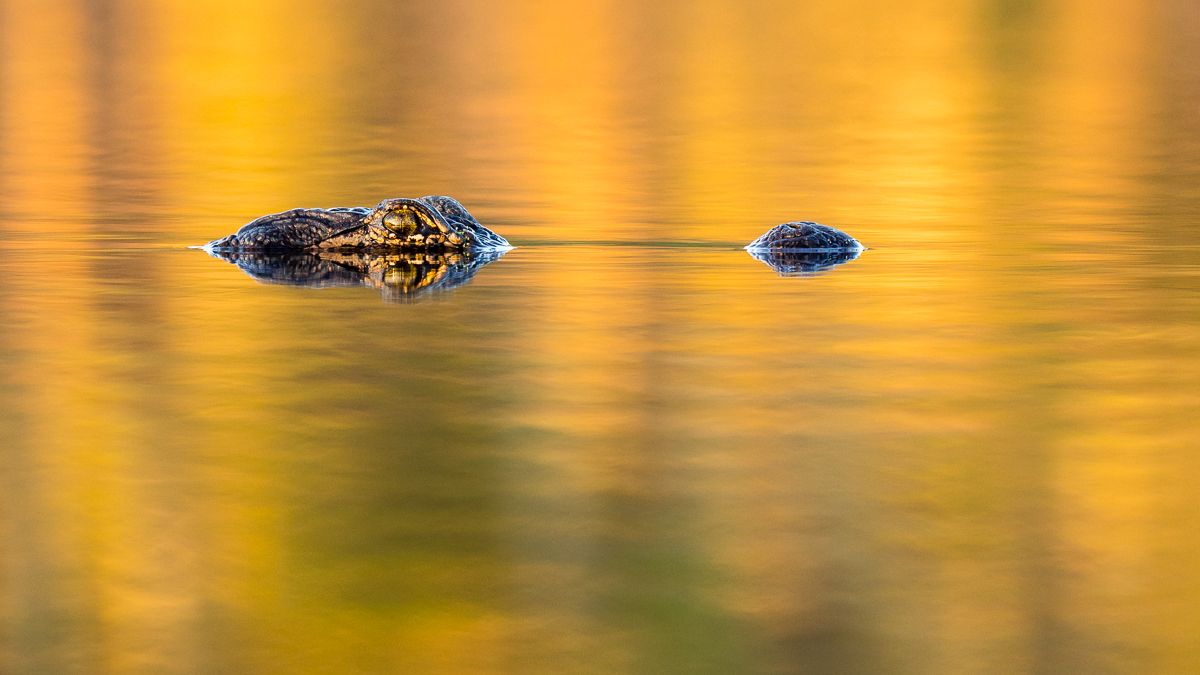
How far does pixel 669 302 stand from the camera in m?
13.1

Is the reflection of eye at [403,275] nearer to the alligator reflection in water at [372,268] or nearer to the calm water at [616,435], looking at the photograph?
the alligator reflection in water at [372,268]

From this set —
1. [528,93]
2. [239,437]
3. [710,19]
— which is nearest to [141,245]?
[239,437]

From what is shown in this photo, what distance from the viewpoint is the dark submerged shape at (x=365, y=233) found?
1645 cm

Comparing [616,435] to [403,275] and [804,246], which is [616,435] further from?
[804,246]

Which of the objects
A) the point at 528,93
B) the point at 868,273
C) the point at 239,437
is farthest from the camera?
the point at 528,93

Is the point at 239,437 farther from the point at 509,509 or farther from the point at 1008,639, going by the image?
the point at 1008,639

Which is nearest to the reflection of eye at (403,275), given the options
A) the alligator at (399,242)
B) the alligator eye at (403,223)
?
the alligator at (399,242)

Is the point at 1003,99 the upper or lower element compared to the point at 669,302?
upper

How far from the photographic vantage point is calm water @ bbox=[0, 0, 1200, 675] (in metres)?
6.18

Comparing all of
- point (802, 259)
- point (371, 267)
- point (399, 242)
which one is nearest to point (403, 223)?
point (399, 242)

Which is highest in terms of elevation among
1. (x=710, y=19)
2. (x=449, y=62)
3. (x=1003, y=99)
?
(x=710, y=19)

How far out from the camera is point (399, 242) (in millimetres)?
16500

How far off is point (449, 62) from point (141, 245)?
42346 mm

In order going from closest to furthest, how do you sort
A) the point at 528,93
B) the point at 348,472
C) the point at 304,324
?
the point at 348,472 → the point at 304,324 → the point at 528,93
